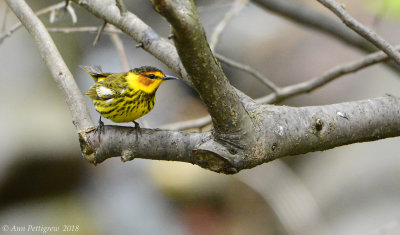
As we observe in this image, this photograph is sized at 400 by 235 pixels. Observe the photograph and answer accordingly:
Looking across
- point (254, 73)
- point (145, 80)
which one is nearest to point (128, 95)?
point (145, 80)

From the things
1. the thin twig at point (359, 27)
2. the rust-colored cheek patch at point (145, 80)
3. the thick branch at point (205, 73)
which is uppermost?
the thin twig at point (359, 27)

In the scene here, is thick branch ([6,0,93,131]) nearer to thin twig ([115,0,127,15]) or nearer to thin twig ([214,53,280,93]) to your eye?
thin twig ([115,0,127,15])

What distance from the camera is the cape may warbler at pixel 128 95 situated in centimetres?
356

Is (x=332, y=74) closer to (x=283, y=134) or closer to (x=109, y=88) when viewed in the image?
(x=283, y=134)

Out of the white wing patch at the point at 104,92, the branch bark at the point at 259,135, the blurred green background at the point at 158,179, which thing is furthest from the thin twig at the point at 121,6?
the blurred green background at the point at 158,179

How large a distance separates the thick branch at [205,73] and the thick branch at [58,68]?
2.62 feet

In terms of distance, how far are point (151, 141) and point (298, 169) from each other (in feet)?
13.7

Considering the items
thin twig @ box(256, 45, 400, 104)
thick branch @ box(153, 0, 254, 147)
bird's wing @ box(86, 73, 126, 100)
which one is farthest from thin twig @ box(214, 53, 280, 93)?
thick branch @ box(153, 0, 254, 147)

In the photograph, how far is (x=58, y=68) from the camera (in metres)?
2.93

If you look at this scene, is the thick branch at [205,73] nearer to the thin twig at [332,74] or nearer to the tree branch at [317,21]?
the thin twig at [332,74]

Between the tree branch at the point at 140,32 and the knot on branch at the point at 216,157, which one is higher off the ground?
the tree branch at the point at 140,32

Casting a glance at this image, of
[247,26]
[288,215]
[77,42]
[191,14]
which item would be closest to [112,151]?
[191,14]

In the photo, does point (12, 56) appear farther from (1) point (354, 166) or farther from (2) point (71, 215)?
(1) point (354, 166)

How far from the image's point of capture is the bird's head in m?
3.66
